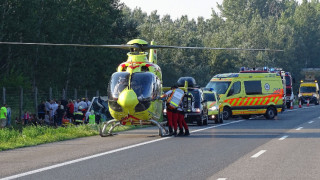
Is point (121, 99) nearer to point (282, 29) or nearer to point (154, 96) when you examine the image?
point (154, 96)

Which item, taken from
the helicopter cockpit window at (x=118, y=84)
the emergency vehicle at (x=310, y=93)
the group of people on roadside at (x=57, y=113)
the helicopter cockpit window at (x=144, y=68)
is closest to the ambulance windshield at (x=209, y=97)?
the group of people on roadside at (x=57, y=113)

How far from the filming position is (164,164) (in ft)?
50.2

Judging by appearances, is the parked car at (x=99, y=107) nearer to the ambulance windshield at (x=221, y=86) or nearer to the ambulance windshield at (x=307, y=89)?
the ambulance windshield at (x=221, y=86)

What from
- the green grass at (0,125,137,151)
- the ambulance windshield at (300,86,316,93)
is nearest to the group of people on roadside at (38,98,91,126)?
the green grass at (0,125,137,151)

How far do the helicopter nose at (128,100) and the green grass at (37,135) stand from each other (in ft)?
7.10

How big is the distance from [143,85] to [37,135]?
3791 millimetres

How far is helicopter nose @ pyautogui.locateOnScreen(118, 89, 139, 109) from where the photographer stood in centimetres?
2369

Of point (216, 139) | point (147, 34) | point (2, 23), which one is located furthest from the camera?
point (147, 34)

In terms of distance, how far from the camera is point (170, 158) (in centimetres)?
1670

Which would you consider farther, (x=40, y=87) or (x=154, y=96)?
(x=40, y=87)

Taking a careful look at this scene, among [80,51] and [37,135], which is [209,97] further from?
[80,51]

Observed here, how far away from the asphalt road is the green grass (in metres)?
0.73

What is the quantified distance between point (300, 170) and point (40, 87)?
164 ft

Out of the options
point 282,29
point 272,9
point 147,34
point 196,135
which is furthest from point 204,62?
point 272,9
